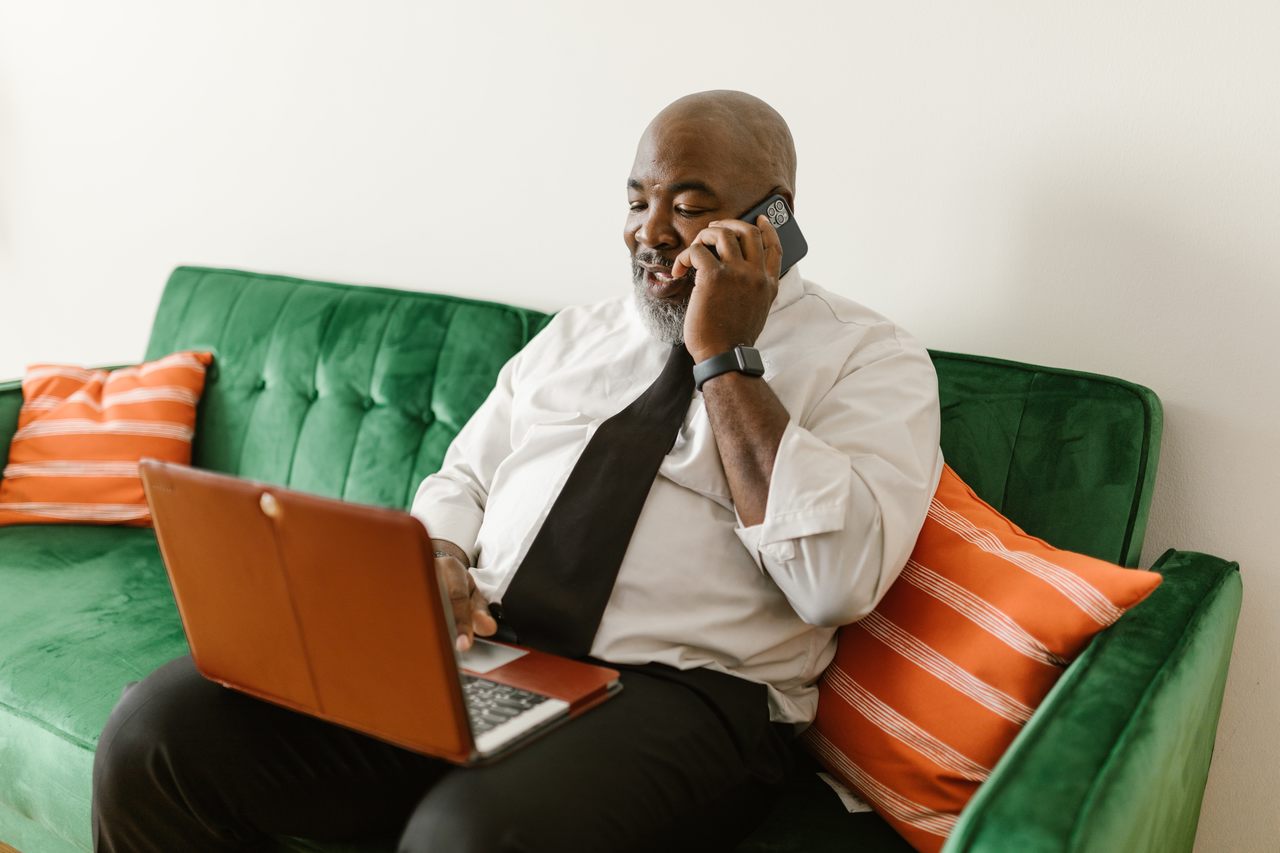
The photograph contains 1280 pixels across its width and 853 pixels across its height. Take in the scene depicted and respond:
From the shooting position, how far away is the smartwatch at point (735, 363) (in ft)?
3.95

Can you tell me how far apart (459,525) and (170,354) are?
1.09 meters

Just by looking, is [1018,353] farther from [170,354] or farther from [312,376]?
[170,354]

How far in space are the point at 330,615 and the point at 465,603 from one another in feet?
1.18

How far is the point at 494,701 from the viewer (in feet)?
3.34

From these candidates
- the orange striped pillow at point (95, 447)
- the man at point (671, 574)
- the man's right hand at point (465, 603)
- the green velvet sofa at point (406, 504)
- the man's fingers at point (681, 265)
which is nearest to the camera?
the green velvet sofa at point (406, 504)

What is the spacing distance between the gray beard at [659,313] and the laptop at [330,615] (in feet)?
1.77

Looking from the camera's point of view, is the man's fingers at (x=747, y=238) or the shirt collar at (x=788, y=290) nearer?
the man's fingers at (x=747, y=238)

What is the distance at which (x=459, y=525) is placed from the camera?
144 cm

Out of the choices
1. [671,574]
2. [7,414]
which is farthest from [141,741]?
[7,414]

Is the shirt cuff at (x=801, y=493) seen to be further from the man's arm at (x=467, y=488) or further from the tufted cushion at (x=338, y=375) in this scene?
the tufted cushion at (x=338, y=375)

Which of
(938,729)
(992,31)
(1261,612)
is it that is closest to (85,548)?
(938,729)

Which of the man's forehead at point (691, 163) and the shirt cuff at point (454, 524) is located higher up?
the man's forehead at point (691, 163)

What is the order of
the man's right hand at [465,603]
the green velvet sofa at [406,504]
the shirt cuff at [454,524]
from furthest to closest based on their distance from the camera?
the shirt cuff at [454,524], the man's right hand at [465,603], the green velvet sofa at [406,504]

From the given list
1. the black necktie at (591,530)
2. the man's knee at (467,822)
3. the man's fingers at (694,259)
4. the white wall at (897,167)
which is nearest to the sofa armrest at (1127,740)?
the white wall at (897,167)
